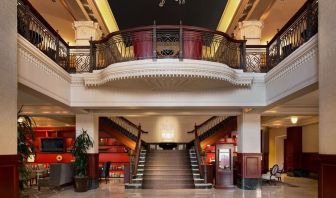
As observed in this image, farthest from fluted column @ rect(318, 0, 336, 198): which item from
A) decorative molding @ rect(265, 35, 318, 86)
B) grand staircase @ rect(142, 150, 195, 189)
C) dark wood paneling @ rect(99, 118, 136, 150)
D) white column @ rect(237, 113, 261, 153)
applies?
dark wood paneling @ rect(99, 118, 136, 150)

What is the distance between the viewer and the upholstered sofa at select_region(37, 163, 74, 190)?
40.5 feet

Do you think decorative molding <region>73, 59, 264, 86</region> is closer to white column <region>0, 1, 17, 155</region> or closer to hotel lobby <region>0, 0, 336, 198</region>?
hotel lobby <region>0, 0, 336, 198</region>

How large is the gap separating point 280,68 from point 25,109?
815 centimetres

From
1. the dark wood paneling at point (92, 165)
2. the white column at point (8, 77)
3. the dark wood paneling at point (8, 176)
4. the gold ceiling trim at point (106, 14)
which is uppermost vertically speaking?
the gold ceiling trim at point (106, 14)

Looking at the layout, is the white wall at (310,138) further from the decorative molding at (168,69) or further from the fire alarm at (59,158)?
the fire alarm at (59,158)

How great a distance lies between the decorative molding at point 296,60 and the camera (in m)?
6.75

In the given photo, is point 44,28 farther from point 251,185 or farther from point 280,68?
point 251,185

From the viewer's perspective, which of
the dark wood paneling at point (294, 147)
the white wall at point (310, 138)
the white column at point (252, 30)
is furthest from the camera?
the dark wood paneling at point (294, 147)

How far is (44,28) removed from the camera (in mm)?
8883

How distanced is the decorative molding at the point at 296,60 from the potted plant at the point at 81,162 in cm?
627

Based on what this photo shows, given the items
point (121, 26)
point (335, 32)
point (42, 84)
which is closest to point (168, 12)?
point (121, 26)

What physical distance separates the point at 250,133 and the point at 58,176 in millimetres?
6394

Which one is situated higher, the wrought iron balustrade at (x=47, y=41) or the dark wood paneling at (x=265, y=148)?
the wrought iron balustrade at (x=47, y=41)

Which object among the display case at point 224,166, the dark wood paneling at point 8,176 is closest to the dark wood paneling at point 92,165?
the display case at point 224,166
